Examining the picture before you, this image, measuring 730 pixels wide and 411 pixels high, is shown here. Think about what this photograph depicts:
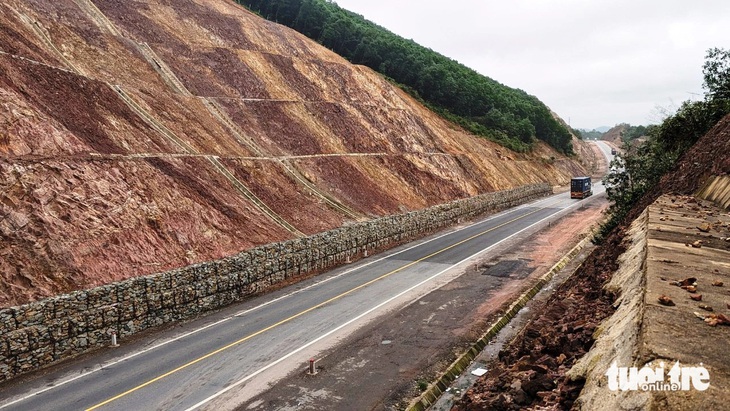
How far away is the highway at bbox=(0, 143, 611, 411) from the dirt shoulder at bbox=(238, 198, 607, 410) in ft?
3.17

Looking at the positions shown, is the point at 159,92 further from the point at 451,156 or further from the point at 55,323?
the point at 451,156

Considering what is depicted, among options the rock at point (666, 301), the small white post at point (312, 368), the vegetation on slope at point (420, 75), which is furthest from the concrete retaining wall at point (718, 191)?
the vegetation on slope at point (420, 75)

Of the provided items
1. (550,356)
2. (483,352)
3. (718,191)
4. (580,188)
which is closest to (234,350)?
(483,352)

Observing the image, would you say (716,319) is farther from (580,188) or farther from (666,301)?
(580,188)

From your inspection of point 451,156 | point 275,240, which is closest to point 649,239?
point 275,240

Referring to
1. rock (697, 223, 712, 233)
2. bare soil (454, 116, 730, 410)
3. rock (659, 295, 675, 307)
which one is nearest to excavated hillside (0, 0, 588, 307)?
bare soil (454, 116, 730, 410)

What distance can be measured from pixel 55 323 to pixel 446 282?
57.8 ft

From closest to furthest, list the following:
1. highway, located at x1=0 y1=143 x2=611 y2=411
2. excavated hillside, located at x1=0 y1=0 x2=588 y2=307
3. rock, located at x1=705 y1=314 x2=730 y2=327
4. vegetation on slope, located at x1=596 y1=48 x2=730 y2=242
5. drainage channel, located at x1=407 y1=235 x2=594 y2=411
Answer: rock, located at x1=705 y1=314 x2=730 y2=327 → drainage channel, located at x1=407 y1=235 x2=594 y2=411 → highway, located at x1=0 y1=143 x2=611 y2=411 → excavated hillside, located at x1=0 y1=0 x2=588 y2=307 → vegetation on slope, located at x1=596 y1=48 x2=730 y2=242

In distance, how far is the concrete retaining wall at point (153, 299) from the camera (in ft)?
50.2

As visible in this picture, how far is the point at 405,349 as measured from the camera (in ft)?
54.2

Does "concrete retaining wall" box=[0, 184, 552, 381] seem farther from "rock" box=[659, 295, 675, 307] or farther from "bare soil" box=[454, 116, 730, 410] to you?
"rock" box=[659, 295, 675, 307]

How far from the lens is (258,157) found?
3659cm

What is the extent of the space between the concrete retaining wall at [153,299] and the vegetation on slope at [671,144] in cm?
1623

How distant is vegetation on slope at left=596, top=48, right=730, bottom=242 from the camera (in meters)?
26.5
